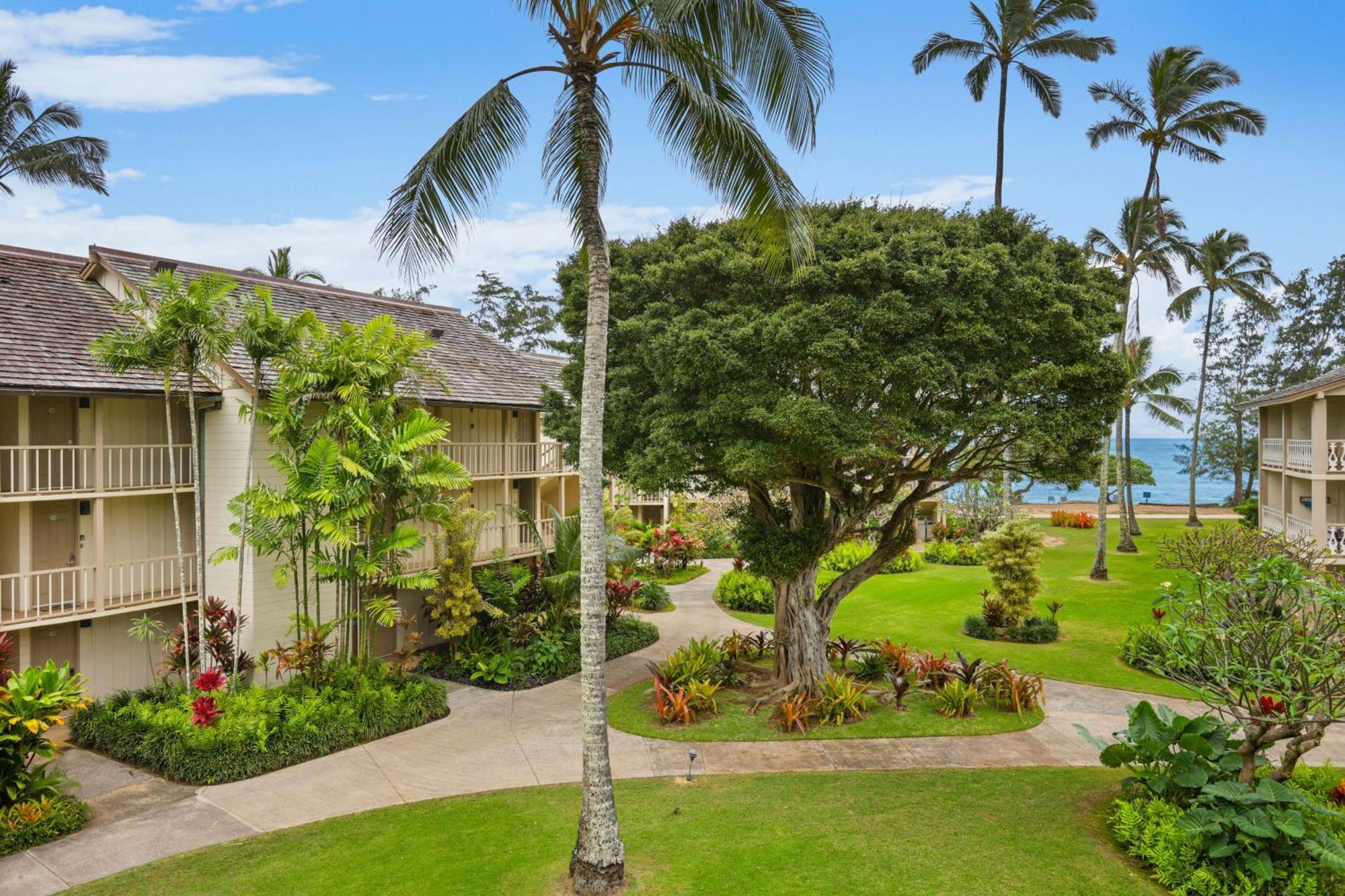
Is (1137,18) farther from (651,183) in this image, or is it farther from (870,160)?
(651,183)

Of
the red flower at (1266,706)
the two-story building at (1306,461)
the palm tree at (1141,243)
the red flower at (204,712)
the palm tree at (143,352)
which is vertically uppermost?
the palm tree at (1141,243)

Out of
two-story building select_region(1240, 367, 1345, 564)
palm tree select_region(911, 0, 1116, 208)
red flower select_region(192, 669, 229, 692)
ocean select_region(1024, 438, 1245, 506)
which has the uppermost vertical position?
palm tree select_region(911, 0, 1116, 208)

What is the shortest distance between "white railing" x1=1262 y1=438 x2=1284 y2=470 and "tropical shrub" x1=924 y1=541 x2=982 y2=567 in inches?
357

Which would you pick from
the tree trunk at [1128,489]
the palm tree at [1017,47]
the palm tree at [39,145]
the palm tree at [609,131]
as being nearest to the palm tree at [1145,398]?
the tree trunk at [1128,489]

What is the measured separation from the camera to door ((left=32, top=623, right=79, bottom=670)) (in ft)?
41.0

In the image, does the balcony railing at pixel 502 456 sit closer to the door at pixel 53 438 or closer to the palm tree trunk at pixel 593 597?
the door at pixel 53 438

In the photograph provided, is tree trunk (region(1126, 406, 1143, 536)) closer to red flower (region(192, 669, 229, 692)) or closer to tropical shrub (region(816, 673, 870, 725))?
tropical shrub (region(816, 673, 870, 725))

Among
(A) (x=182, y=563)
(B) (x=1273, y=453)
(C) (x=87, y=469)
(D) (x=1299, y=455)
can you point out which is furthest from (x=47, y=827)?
(B) (x=1273, y=453)

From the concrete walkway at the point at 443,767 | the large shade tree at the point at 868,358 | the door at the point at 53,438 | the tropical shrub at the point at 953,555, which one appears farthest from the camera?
the tropical shrub at the point at 953,555

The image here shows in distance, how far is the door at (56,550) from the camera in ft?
41.1

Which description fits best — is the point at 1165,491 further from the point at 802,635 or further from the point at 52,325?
the point at 52,325

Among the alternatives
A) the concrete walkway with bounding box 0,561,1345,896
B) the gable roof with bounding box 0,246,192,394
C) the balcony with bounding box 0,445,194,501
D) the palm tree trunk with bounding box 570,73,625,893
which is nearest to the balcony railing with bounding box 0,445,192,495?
the balcony with bounding box 0,445,194,501

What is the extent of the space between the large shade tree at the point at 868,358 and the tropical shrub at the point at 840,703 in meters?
2.07

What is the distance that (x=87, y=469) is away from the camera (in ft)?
42.3
